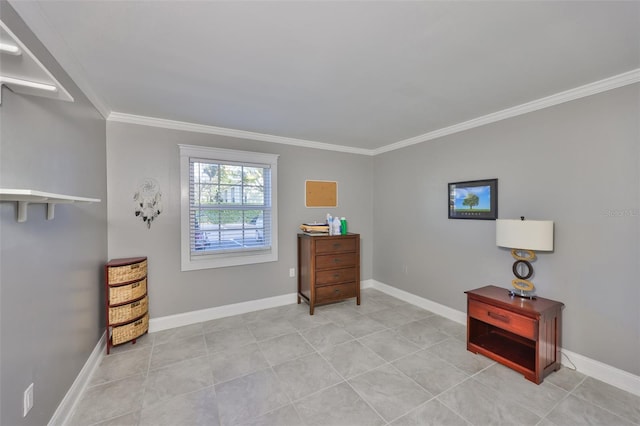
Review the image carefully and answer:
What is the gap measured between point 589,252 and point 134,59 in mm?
3742

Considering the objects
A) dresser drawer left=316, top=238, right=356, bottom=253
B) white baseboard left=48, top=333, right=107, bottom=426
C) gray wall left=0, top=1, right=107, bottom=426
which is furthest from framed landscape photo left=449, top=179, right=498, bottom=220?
white baseboard left=48, top=333, right=107, bottom=426

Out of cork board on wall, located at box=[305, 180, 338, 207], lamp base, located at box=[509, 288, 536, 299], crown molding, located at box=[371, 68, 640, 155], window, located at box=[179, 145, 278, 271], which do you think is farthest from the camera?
cork board on wall, located at box=[305, 180, 338, 207]

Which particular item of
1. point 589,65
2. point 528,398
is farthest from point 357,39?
point 528,398

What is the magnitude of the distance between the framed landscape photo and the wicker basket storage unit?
3538mm

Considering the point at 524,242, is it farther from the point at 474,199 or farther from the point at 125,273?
the point at 125,273

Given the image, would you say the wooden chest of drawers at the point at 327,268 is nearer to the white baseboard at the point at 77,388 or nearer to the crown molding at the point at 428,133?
the crown molding at the point at 428,133

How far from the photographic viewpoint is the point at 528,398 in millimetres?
1896

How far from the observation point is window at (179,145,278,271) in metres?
3.12

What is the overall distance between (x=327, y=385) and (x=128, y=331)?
198cm

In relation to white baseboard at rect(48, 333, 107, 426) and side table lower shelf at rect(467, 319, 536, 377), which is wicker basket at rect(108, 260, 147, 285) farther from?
side table lower shelf at rect(467, 319, 536, 377)

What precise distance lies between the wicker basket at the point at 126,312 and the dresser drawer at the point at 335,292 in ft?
6.40


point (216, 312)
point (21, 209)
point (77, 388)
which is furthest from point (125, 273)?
point (21, 209)

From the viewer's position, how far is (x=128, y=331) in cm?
255

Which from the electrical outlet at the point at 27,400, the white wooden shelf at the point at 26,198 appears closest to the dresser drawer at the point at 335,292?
the electrical outlet at the point at 27,400
